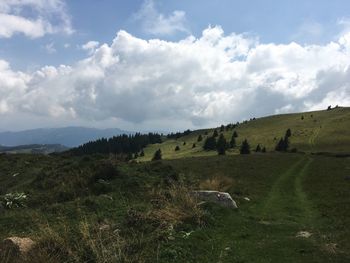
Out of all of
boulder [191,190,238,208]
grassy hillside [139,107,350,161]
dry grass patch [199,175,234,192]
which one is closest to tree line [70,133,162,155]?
grassy hillside [139,107,350,161]

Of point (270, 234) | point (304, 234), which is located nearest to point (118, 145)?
point (270, 234)

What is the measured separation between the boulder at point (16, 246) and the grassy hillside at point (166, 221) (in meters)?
0.30

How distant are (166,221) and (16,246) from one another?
5.50 meters

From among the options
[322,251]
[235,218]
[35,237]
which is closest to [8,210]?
[35,237]

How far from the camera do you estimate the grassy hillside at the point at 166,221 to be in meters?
12.8

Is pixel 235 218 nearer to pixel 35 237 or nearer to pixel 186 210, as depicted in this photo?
pixel 186 210

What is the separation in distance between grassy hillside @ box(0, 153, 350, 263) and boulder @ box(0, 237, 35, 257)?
0.30 m

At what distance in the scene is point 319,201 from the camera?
2586cm

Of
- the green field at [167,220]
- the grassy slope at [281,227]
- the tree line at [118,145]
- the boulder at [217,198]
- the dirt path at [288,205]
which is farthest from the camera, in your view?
the tree line at [118,145]

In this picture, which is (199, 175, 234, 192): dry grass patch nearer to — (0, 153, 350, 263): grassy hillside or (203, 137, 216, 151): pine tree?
(0, 153, 350, 263): grassy hillside

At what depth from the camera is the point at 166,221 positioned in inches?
630

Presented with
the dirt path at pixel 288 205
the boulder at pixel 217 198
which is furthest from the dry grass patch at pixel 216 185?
the boulder at pixel 217 198

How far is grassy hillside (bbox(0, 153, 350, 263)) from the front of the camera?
12828 mm

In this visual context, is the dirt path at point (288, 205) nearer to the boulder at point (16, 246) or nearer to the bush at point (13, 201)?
the boulder at point (16, 246)
